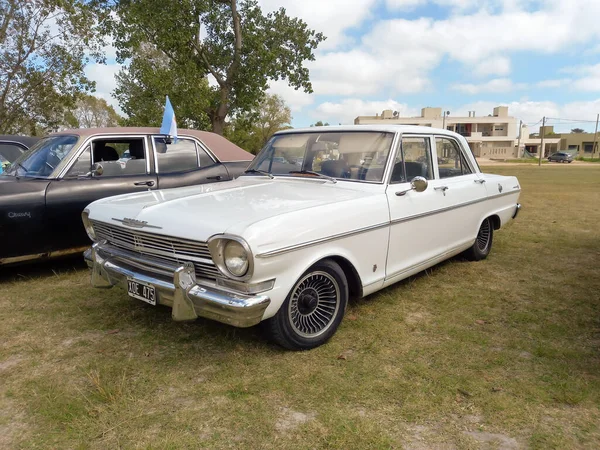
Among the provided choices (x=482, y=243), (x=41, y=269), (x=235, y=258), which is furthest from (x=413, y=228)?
(x=41, y=269)

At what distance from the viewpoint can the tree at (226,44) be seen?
15.5 metres

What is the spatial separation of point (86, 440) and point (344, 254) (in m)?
1.93

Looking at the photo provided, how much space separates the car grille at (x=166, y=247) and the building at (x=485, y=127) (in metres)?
68.3

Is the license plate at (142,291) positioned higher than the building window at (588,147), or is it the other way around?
the building window at (588,147)

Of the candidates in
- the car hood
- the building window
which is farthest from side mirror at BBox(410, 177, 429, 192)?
the building window

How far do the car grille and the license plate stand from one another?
215 millimetres

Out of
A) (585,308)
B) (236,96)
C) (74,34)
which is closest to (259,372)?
(585,308)

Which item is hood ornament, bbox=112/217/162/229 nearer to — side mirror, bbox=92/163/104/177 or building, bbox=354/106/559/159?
side mirror, bbox=92/163/104/177

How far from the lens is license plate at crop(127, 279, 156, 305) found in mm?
3021

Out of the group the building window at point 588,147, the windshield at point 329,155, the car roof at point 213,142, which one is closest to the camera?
the windshield at point 329,155

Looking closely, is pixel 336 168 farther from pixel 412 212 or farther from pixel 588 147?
pixel 588 147

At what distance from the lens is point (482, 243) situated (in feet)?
18.0

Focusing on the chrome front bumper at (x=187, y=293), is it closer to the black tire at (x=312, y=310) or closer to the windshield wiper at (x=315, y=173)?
the black tire at (x=312, y=310)

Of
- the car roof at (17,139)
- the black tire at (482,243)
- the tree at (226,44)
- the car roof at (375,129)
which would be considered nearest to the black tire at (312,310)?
the car roof at (375,129)
